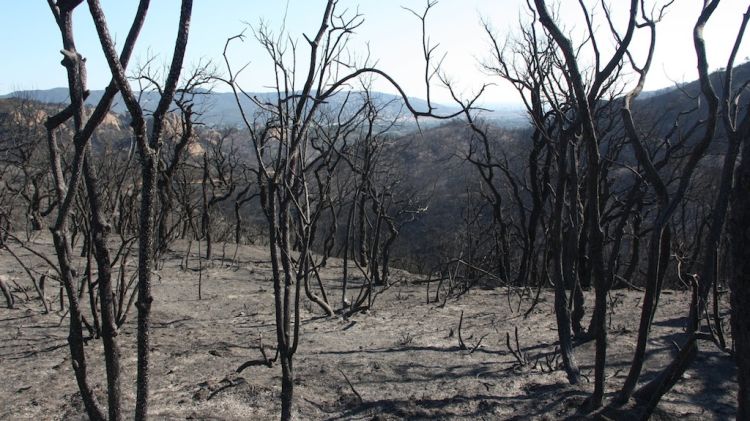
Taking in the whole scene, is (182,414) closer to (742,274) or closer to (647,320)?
(647,320)

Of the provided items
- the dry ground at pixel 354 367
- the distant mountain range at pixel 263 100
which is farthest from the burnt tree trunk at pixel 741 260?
the dry ground at pixel 354 367

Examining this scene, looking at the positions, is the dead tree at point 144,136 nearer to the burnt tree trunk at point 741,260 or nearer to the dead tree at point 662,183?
the burnt tree trunk at point 741,260

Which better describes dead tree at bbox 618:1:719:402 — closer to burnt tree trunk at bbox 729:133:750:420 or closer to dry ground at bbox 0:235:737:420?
burnt tree trunk at bbox 729:133:750:420

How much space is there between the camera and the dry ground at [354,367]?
147 inches

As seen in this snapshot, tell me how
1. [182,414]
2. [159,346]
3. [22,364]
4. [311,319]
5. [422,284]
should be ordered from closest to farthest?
[182,414] → [22,364] → [159,346] → [311,319] → [422,284]

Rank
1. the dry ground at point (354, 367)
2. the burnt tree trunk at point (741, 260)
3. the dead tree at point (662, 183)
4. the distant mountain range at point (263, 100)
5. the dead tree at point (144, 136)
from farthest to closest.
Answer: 1. the distant mountain range at point (263, 100)
2. the dry ground at point (354, 367)
3. the dead tree at point (662, 183)
4. the burnt tree trunk at point (741, 260)
5. the dead tree at point (144, 136)

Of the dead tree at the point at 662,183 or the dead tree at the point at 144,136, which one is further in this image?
the dead tree at the point at 662,183

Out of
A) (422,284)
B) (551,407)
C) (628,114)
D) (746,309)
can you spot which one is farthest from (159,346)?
(422,284)

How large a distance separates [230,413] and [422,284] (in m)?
7.23

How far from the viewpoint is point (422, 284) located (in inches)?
419

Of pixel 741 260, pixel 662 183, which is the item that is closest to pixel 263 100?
pixel 662 183

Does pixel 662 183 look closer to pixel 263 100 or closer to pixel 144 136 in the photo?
pixel 263 100

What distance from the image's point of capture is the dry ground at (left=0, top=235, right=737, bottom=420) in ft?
12.3

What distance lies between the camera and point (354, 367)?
4672 millimetres
